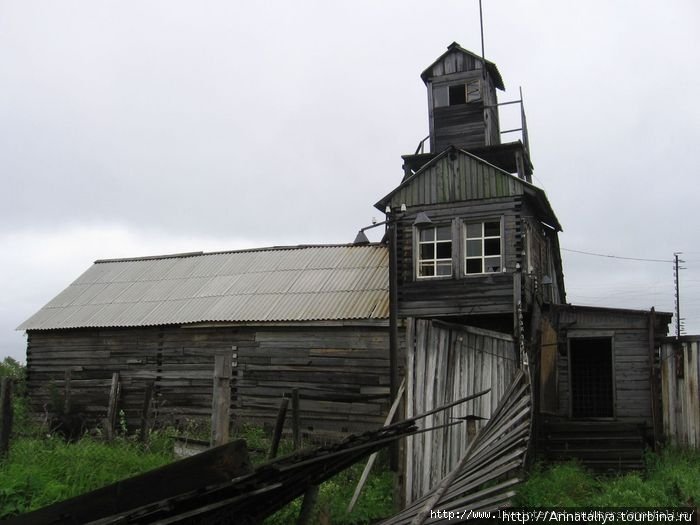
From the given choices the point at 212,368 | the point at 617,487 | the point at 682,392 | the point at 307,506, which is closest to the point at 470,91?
the point at 682,392

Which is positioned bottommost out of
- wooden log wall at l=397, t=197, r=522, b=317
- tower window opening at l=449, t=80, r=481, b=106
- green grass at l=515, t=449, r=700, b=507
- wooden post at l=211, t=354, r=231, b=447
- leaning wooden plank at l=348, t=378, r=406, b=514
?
green grass at l=515, t=449, r=700, b=507

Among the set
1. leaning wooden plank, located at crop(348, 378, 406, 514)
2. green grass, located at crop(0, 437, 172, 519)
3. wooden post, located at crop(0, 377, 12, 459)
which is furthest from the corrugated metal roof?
wooden post, located at crop(0, 377, 12, 459)

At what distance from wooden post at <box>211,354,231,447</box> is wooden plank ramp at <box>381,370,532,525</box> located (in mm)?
2278

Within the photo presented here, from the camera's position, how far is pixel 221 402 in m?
Answer: 7.82

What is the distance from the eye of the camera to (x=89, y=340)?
2028cm

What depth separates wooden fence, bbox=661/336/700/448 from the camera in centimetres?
1534

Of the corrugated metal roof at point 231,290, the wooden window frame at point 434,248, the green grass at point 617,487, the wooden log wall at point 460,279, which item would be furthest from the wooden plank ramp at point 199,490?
the wooden window frame at point 434,248

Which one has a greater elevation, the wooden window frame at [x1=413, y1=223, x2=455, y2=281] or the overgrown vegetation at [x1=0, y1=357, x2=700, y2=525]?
the wooden window frame at [x1=413, y1=223, x2=455, y2=281]

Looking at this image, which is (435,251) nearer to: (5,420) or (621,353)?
(621,353)

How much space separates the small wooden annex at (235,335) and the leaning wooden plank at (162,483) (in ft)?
35.3

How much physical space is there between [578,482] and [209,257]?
1458cm

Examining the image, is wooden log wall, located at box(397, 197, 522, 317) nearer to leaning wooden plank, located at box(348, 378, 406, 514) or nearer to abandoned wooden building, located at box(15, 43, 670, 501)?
abandoned wooden building, located at box(15, 43, 670, 501)

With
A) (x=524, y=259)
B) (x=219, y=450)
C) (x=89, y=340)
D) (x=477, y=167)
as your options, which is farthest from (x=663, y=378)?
(x=89, y=340)

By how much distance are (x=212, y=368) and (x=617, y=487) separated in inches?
415
